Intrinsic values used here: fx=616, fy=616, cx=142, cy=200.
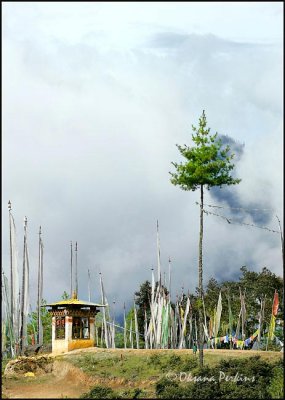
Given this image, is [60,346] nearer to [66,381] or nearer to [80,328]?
[80,328]

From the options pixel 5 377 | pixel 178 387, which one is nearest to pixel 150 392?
pixel 178 387

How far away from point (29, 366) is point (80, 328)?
5.64m

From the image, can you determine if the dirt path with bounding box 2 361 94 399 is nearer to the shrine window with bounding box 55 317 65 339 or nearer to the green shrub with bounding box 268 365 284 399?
the shrine window with bounding box 55 317 65 339

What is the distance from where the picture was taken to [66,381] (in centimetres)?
3148

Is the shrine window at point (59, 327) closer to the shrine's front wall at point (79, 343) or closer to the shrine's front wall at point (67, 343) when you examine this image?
the shrine's front wall at point (67, 343)

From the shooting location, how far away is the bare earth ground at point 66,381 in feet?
92.3

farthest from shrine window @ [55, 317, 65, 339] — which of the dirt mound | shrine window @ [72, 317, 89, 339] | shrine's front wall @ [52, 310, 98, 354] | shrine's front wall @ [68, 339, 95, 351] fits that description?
the dirt mound

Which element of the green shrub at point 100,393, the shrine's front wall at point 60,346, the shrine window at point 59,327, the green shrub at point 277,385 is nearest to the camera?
the green shrub at point 277,385

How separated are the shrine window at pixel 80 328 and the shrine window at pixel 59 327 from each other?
0.65 metres

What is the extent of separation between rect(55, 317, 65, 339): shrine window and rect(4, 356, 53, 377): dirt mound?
3766mm

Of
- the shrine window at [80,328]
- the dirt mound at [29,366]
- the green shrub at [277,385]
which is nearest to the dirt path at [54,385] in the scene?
the dirt mound at [29,366]

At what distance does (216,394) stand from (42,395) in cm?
770

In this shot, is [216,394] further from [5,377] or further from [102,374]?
[5,377]

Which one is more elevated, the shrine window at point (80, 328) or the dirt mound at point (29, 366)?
the shrine window at point (80, 328)
